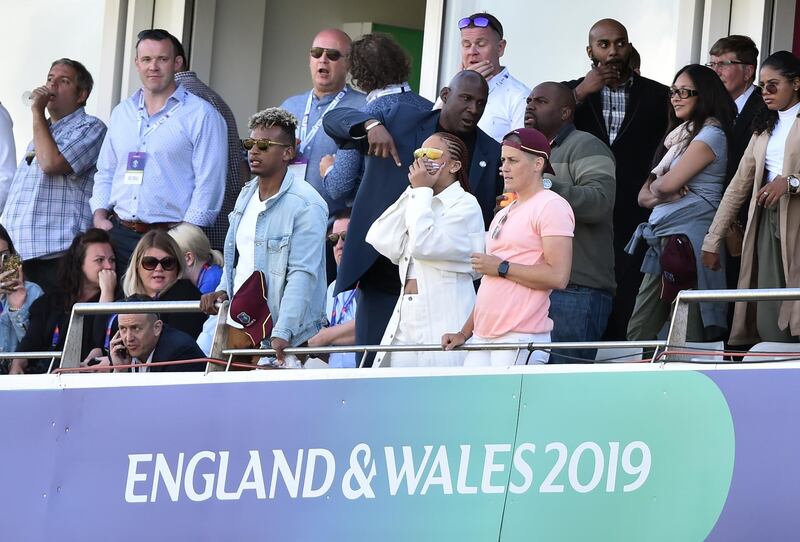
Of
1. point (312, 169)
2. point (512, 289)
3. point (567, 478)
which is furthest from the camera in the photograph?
point (312, 169)

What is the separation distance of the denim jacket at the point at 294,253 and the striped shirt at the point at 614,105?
1.83 m

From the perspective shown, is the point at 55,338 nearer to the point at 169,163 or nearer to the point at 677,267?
the point at 169,163

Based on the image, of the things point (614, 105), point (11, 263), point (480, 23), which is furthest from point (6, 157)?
point (614, 105)

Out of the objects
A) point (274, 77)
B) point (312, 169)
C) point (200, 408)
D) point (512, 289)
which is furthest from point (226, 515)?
point (274, 77)

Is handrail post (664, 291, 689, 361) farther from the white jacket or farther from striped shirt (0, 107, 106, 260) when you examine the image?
striped shirt (0, 107, 106, 260)

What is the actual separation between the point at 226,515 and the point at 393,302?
4.74 feet

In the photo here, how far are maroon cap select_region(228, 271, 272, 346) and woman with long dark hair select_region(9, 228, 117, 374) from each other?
9.19 feet

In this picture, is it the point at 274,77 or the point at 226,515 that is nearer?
the point at 226,515

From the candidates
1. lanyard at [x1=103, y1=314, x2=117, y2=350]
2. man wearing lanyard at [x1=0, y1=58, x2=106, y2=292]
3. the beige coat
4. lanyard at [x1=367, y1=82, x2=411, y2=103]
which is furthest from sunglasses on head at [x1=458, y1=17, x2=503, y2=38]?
man wearing lanyard at [x1=0, y1=58, x2=106, y2=292]

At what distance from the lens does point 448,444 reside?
5848 millimetres

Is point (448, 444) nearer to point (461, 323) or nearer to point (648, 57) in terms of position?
point (461, 323)

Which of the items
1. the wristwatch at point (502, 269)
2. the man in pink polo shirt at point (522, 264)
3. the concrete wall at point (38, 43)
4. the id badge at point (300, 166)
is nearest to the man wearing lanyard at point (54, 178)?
the id badge at point (300, 166)

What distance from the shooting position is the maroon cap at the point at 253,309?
22.1 ft

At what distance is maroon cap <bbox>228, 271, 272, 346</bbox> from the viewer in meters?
6.73
